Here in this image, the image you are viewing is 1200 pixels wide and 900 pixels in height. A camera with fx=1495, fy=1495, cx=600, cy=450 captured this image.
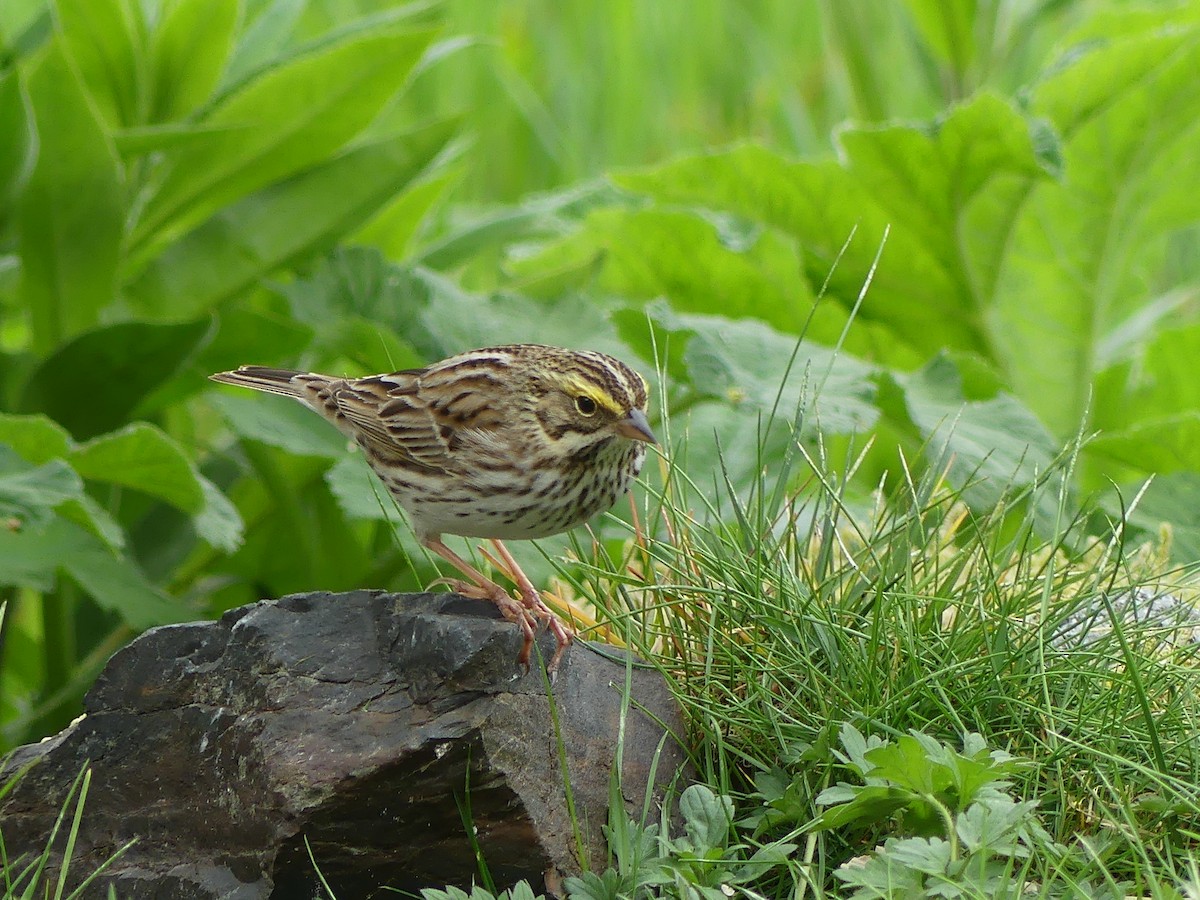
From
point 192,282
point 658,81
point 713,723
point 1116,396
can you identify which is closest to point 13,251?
point 192,282

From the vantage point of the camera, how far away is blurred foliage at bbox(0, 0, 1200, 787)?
14.8 ft

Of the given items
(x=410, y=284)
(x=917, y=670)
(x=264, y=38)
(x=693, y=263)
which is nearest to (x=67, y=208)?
(x=410, y=284)

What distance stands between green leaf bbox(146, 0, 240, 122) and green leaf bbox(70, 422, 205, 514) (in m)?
1.44

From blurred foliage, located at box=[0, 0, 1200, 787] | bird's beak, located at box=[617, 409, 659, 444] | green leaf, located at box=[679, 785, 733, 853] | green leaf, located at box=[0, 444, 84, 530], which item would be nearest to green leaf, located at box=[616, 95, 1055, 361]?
blurred foliage, located at box=[0, 0, 1200, 787]

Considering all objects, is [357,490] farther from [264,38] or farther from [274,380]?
[264,38]

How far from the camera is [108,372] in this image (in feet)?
15.8

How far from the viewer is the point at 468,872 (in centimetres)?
321

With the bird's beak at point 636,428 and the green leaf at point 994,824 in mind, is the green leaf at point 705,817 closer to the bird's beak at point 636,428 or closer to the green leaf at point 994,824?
the green leaf at point 994,824

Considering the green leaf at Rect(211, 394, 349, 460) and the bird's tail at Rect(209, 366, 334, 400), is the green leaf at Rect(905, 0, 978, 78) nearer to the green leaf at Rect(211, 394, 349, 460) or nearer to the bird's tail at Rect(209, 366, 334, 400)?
the green leaf at Rect(211, 394, 349, 460)

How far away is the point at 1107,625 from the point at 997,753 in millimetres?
878

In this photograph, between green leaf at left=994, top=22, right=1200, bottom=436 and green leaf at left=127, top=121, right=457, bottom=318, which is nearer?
green leaf at left=127, top=121, right=457, bottom=318

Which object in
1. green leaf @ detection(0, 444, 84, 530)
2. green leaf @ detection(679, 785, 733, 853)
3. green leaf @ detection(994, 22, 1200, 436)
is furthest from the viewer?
green leaf @ detection(994, 22, 1200, 436)

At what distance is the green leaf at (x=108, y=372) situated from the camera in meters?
4.67

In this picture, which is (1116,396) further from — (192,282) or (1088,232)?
(192,282)
